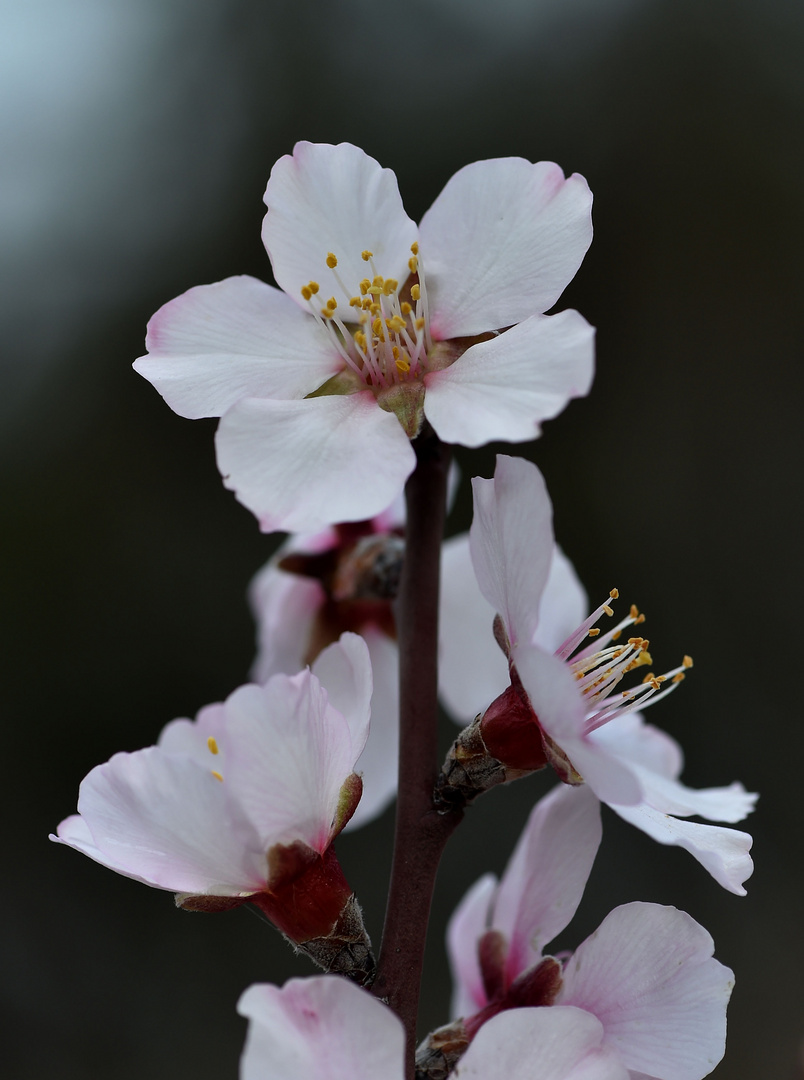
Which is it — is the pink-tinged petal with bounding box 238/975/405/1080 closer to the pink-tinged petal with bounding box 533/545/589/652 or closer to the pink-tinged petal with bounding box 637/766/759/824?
the pink-tinged petal with bounding box 637/766/759/824

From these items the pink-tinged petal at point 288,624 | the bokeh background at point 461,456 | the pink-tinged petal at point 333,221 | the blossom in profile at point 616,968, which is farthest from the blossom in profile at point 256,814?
the bokeh background at point 461,456

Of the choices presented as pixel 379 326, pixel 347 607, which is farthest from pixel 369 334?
pixel 347 607

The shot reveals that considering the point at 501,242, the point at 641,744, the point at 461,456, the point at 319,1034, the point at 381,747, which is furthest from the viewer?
the point at 461,456

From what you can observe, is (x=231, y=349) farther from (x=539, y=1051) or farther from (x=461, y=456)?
(x=461, y=456)

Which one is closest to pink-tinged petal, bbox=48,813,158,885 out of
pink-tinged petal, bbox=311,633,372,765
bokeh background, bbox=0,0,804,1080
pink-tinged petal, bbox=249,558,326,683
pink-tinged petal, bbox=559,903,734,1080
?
pink-tinged petal, bbox=311,633,372,765

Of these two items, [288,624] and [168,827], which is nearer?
[168,827]

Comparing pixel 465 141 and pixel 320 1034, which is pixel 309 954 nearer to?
pixel 320 1034

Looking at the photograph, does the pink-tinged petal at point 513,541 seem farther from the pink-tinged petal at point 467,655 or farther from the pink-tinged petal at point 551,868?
the pink-tinged petal at point 467,655
